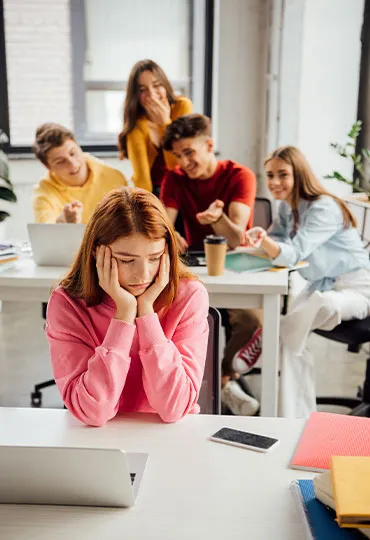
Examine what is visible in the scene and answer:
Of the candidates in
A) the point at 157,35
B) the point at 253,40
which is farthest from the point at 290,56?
the point at 157,35

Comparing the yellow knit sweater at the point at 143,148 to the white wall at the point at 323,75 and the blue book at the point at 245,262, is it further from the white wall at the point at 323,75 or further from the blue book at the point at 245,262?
the white wall at the point at 323,75

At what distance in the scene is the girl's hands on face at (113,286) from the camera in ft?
4.46

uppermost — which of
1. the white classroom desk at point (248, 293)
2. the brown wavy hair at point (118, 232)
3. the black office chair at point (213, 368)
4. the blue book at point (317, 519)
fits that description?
the brown wavy hair at point (118, 232)

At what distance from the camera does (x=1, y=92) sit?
4625 mm

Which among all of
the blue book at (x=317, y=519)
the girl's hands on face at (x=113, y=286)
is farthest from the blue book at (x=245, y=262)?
the blue book at (x=317, y=519)

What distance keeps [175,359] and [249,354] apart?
1421 mm

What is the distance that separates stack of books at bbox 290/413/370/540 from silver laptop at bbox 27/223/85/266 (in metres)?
1.40

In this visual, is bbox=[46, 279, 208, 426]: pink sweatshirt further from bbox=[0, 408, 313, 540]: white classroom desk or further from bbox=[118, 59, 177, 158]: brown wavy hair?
bbox=[118, 59, 177, 158]: brown wavy hair

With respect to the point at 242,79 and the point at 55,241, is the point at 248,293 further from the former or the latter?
the point at 242,79

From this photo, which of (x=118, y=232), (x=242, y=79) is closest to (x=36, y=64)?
(x=242, y=79)

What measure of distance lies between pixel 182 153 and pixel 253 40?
86.2 inches

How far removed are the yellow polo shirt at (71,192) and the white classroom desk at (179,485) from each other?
1806 mm

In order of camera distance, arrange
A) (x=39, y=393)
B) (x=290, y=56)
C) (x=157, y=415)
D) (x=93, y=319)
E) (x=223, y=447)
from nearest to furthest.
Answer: (x=223, y=447), (x=157, y=415), (x=93, y=319), (x=39, y=393), (x=290, y=56)

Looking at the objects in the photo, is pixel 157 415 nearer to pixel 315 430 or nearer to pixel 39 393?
pixel 315 430
